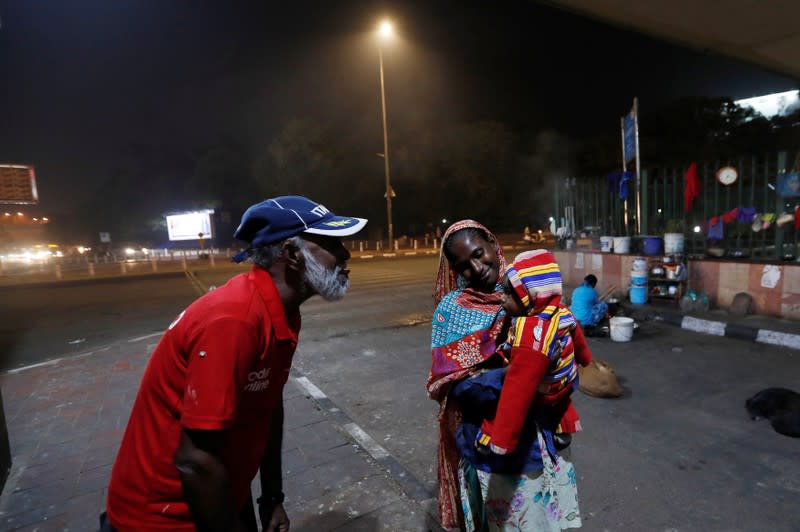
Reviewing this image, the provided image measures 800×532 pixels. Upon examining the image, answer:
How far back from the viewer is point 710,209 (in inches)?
333

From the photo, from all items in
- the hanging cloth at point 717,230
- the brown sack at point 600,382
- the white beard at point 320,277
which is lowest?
the brown sack at point 600,382

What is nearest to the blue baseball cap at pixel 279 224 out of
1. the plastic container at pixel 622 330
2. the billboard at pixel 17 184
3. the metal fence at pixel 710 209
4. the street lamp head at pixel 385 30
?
the plastic container at pixel 622 330

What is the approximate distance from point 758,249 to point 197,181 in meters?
42.0

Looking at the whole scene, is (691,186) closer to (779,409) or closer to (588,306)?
(588,306)

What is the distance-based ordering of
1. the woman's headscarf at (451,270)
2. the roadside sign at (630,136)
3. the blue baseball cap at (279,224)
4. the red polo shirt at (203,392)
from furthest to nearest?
the roadside sign at (630,136) < the woman's headscarf at (451,270) < the blue baseball cap at (279,224) < the red polo shirt at (203,392)

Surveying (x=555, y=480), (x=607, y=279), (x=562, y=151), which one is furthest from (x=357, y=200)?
(x=555, y=480)

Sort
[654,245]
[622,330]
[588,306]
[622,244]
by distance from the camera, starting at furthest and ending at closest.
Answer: [622,244]
[654,245]
[588,306]
[622,330]

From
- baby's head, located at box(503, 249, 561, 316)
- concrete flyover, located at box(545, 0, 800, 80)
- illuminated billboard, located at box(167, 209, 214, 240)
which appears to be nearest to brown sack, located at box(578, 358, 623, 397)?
baby's head, located at box(503, 249, 561, 316)

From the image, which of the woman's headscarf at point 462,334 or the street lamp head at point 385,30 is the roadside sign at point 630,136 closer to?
the woman's headscarf at point 462,334

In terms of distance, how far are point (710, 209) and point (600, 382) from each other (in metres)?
6.02

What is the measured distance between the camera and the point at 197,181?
133ft

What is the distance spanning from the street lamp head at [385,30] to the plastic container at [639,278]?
→ 59.3 ft

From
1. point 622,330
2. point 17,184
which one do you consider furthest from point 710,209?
point 17,184

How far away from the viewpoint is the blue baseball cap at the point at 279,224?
1.51 m
